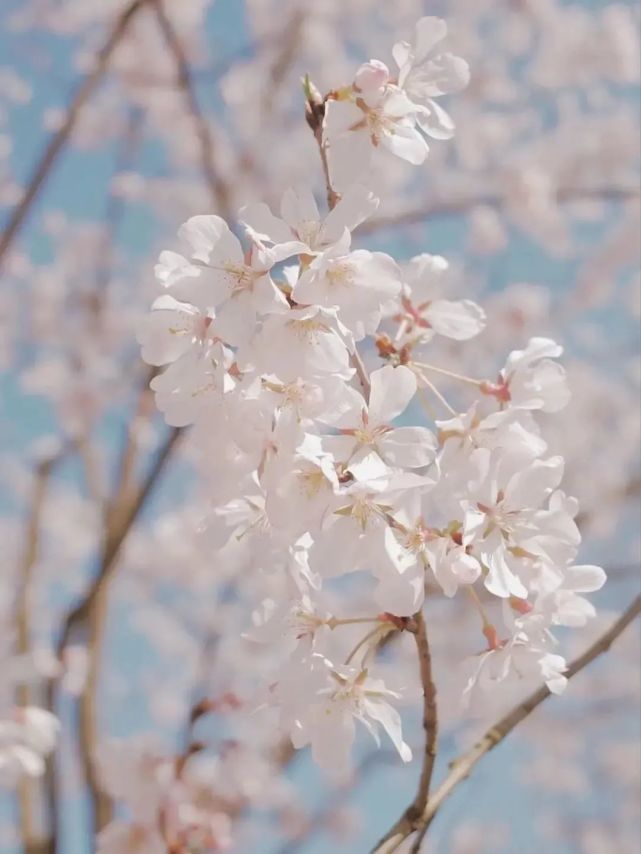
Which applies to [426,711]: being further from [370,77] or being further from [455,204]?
[455,204]

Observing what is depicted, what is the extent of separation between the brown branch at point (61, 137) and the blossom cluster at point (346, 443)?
53.6 inches

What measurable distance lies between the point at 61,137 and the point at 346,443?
1621 mm

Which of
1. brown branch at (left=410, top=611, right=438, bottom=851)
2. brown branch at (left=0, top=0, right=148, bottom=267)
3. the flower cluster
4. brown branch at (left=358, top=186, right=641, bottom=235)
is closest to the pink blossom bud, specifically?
brown branch at (left=410, top=611, right=438, bottom=851)

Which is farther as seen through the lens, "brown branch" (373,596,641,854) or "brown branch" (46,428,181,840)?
"brown branch" (46,428,181,840)

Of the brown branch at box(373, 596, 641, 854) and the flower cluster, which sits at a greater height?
the brown branch at box(373, 596, 641, 854)

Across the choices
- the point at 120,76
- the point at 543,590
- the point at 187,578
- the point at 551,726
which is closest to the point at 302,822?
the point at 187,578

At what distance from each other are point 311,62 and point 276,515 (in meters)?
5.21

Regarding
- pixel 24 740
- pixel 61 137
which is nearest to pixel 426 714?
pixel 24 740

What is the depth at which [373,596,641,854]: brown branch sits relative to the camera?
90 cm

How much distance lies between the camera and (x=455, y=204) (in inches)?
145

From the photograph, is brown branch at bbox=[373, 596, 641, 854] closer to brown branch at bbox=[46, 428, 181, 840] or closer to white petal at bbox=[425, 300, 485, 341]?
white petal at bbox=[425, 300, 485, 341]

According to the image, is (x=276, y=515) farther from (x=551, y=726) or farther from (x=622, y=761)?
(x=622, y=761)

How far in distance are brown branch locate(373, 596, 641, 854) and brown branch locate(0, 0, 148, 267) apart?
1.54m

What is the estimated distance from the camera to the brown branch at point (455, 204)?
3.17 m
